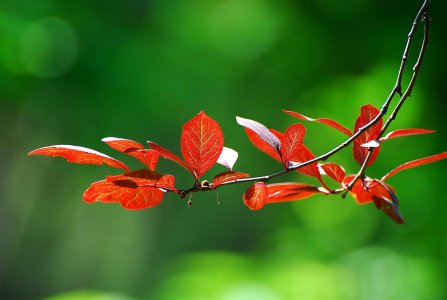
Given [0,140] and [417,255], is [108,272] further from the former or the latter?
[417,255]

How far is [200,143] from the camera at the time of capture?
53cm

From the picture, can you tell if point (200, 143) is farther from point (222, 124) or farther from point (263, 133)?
point (222, 124)

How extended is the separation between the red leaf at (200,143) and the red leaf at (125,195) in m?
0.06

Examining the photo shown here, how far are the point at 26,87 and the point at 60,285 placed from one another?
6.27 ft

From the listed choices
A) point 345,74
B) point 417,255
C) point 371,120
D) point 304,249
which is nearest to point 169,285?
point 304,249

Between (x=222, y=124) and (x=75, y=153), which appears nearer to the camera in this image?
(x=75, y=153)

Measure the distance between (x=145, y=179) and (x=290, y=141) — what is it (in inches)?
5.6

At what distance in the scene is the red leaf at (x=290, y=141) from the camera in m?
0.55

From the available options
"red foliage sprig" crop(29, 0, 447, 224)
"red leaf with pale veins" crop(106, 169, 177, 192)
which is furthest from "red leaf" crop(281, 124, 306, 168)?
"red leaf with pale veins" crop(106, 169, 177, 192)

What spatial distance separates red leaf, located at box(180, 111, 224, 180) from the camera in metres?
0.52

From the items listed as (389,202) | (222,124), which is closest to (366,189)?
(389,202)

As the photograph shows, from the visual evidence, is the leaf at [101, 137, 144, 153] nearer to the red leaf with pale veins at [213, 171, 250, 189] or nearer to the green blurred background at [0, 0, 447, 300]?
the red leaf with pale veins at [213, 171, 250, 189]

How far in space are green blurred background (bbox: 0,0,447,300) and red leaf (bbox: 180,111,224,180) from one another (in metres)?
1.55

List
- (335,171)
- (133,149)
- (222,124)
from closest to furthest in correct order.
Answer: (133,149), (335,171), (222,124)
